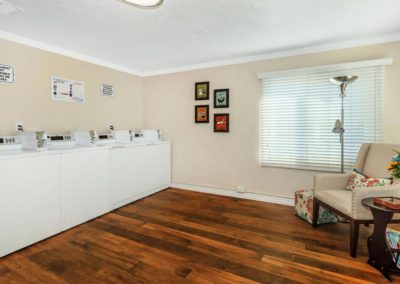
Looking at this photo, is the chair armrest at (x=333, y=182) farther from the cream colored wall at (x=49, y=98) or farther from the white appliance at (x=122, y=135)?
the cream colored wall at (x=49, y=98)

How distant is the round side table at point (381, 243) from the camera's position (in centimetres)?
174

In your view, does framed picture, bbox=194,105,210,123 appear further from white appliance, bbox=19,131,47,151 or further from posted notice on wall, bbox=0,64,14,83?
posted notice on wall, bbox=0,64,14,83

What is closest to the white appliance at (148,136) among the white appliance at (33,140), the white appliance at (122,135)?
the white appliance at (122,135)

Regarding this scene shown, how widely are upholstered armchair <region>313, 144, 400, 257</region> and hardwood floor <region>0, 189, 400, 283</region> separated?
312 mm

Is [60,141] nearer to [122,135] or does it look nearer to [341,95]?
[122,135]

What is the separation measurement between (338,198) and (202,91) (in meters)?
2.61

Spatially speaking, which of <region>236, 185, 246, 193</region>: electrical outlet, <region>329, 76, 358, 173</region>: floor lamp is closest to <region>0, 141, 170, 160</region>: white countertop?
<region>236, 185, 246, 193</region>: electrical outlet

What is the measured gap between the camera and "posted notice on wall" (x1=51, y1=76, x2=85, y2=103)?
9.92ft

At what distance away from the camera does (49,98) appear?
9.74 ft

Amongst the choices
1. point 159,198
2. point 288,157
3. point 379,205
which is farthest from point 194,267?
point 288,157

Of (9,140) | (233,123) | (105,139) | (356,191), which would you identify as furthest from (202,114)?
(9,140)

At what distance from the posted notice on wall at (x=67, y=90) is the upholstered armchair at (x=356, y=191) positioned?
344 cm

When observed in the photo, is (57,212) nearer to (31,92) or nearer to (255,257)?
(31,92)

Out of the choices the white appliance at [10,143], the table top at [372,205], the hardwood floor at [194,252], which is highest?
the white appliance at [10,143]
